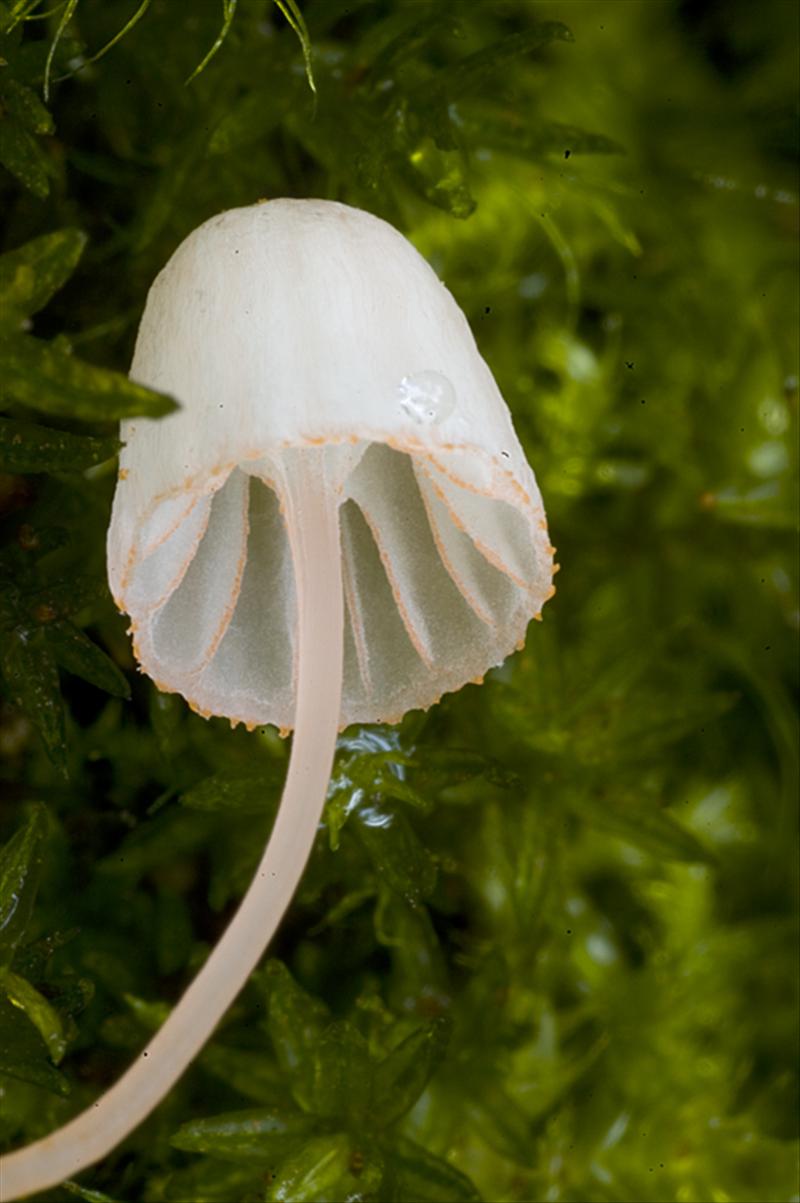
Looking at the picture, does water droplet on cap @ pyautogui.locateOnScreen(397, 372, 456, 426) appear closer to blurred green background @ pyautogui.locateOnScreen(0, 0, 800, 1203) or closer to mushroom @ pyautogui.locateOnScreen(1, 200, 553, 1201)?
mushroom @ pyautogui.locateOnScreen(1, 200, 553, 1201)

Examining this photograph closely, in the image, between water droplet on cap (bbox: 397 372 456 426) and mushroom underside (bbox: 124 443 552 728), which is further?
mushroom underside (bbox: 124 443 552 728)

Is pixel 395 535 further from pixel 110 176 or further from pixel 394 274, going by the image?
pixel 110 176

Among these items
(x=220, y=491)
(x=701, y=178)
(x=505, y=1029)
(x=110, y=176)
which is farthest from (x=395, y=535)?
(x=701, y=178)

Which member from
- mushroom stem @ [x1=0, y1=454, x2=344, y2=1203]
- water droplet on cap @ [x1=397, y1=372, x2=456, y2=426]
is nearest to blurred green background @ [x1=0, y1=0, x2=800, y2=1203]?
mushroom stem @ [x1=0, y1=454, x2=344, y2=1203]

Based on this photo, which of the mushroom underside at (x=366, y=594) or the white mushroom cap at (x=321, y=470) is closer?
the white mushroom cap at (x=321, y=470)

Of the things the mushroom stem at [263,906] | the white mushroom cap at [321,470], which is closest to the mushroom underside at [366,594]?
the white mushroom cap at [321,470]

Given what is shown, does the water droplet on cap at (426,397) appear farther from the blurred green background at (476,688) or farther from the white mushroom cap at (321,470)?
the blurred green background at (476,688)

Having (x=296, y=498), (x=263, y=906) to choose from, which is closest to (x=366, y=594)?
(x=296, y=498)

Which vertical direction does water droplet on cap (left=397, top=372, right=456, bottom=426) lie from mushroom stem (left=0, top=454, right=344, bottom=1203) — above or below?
above
